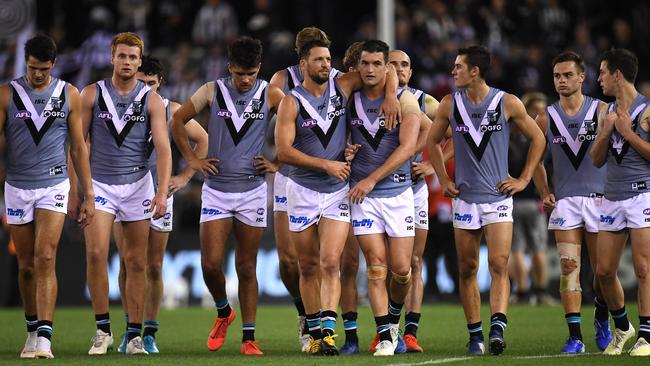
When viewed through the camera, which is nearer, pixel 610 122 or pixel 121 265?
pixel 610 122

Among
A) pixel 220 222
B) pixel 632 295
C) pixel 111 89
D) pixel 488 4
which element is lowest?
pixel 632 295

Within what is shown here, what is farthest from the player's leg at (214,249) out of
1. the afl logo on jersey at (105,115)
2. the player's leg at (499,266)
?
the player's leg at (499,266)

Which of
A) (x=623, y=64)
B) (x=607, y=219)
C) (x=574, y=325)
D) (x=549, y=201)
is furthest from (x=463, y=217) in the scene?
(x=623, y=64)

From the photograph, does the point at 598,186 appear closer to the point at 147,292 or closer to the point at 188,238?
the point at 147,292

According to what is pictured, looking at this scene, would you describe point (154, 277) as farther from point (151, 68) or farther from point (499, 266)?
point (499, 266)

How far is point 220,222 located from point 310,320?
1354 mm

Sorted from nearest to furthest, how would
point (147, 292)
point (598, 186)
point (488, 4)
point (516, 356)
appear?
point (516, 356)
point (598, 186)
point (147, 292)
point (488, 4)

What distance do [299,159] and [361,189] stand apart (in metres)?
0.62

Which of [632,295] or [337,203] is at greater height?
[337,203]

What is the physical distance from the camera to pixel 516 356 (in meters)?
10.9

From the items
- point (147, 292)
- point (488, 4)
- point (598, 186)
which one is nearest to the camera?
point (598, 186)

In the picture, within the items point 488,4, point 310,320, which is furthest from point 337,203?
point 488,4

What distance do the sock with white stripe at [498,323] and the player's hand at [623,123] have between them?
6.40 feet

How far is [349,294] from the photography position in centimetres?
1184
